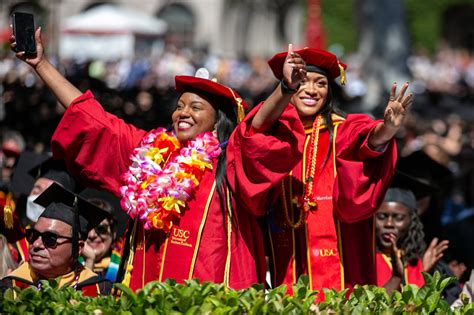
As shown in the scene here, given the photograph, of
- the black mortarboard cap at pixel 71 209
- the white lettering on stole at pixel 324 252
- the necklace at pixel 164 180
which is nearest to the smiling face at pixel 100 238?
the black mortarboard cap at pixel 71 209

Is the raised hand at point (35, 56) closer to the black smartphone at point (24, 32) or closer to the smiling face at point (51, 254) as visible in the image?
the black smartphone at point (24, 32)

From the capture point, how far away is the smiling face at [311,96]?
7199 mm

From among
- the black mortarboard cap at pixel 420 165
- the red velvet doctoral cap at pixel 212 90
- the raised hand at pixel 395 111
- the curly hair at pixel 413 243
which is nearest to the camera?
the raised hand at pixel 395 111

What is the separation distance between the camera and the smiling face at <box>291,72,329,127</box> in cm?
720

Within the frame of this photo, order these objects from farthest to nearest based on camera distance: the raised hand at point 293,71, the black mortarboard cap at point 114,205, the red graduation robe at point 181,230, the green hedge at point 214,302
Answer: the black mortarboard cap at point 114,205 → the red graduation robe at point 181,230 → the raised hand at point 293,71 → the green hedge at point 214,302

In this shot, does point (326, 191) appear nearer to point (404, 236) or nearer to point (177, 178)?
point (177, 178)

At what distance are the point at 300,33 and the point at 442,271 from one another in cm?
4023

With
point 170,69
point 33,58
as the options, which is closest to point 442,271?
point 33,58

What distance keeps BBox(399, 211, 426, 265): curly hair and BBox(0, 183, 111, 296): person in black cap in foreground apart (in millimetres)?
2086

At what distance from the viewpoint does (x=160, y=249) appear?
6.95 meters

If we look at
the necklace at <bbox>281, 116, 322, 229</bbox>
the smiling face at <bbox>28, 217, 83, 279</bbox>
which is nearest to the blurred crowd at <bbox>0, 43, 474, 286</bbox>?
the necklace at <bbox>281, 116, 322, 229</bbox>

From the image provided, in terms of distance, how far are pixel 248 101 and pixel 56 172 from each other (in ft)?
37.7

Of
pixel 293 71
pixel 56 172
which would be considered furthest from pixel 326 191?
pixel 56 172

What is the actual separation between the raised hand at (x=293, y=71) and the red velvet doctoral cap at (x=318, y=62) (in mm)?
564
